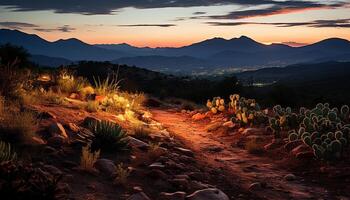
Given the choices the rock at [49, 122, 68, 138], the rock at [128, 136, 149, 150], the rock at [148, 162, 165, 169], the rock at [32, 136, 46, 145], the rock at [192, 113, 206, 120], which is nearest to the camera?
the rock at [32, 136, 46, 145]

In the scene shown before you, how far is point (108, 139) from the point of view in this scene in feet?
29.0

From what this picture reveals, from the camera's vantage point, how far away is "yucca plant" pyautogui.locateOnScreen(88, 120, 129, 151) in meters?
8.80

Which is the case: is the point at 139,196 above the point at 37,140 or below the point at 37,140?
below

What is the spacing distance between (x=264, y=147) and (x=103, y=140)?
5.07m

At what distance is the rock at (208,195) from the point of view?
23.0 feet

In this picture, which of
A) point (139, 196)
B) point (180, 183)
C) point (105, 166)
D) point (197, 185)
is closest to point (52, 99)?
point (105, 166)

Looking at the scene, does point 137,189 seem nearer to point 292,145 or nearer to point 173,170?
point 173,170

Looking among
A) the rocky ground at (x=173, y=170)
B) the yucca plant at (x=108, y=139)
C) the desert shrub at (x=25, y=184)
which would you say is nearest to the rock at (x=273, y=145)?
the rocky ground at (x=173, y=170)

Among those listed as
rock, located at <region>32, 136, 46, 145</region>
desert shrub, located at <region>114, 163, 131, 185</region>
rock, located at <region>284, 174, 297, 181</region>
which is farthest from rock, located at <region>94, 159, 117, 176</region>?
rock, located at <region>284, 174, 297, 181</region>

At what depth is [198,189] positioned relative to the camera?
7535 mm

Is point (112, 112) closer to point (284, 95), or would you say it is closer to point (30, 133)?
point (30, 133)

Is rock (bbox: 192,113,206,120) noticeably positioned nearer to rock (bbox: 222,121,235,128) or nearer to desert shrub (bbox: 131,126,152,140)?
rock (bbox: 222,121,235,128)

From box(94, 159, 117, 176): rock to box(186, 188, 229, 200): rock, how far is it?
138 centimetres

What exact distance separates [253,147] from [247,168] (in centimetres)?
190
